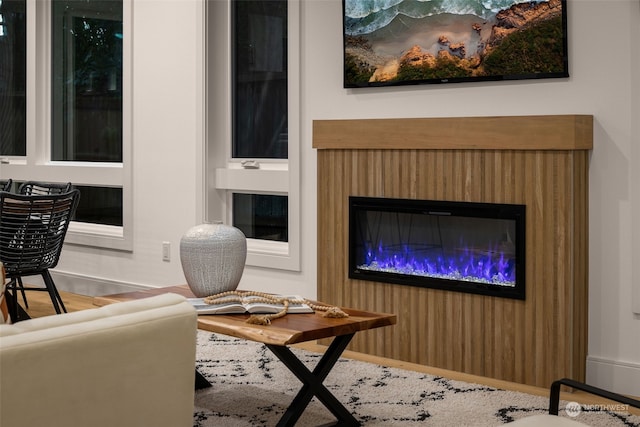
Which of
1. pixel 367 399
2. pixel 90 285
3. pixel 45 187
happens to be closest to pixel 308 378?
pixel 367 399

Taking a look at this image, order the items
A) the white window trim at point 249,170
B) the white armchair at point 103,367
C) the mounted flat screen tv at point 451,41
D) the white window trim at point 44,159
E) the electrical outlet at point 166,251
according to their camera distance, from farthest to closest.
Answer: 1. the white window trim at point 44,159
2. the electrical outlet at point 166,251
3. the white window trim at point 249,170
4. the mounted flat screen tv at point 451,41
5. the white armchair at point 103,367

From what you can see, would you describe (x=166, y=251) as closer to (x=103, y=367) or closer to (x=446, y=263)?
(x=446, y=263)

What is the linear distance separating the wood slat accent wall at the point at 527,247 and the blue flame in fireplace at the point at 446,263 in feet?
0.31

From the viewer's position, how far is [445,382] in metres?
4.16

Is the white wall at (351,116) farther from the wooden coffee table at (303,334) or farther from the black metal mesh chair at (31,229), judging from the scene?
the wooden coffee table at (303,334)

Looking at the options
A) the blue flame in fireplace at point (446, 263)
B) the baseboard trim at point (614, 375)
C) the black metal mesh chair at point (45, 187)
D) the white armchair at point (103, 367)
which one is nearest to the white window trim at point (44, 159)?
the black metal mesh chair at point (45, 187)

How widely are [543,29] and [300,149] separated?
1.73 metres

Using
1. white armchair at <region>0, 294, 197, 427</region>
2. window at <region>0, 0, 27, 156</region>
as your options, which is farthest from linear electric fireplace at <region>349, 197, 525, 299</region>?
window at <region>0, 0, 27, 156</region>

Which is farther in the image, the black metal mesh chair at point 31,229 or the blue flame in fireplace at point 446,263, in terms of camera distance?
the black metal mesh chair at point 31,229

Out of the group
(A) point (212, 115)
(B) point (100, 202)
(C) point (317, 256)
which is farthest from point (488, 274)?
(B) point (100, 202)

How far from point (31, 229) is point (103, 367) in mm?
3230

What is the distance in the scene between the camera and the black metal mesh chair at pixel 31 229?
5.05 m

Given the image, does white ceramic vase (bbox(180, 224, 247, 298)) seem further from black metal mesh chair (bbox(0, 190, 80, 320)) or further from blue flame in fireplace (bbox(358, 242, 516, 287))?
black metal mesh chair (bbox(0, 190, 80, 320))

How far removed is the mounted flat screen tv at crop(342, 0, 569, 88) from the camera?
421 centimetres
